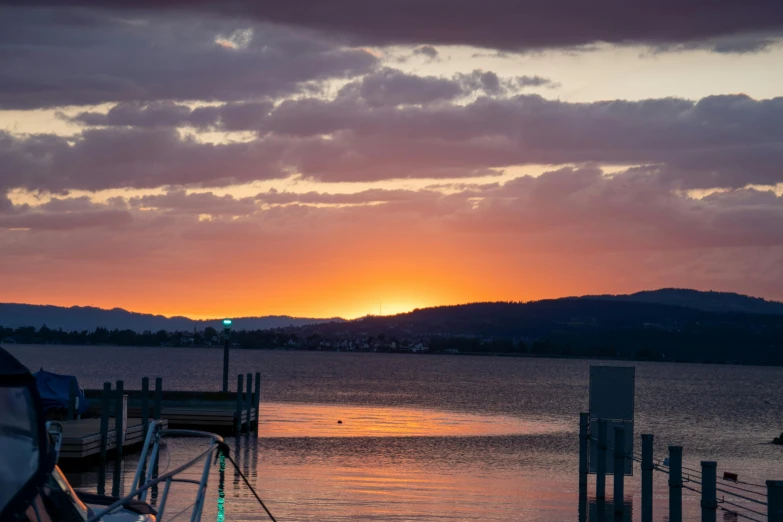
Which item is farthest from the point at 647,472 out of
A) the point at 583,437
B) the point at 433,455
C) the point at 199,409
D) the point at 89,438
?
the point at 199,409

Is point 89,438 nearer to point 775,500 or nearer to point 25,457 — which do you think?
point 25,457

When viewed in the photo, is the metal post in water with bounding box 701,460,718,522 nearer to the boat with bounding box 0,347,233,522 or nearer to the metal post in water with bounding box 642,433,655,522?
the metal post in water with bounding box 642,433,655,522

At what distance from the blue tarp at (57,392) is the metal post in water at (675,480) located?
25.2 meters

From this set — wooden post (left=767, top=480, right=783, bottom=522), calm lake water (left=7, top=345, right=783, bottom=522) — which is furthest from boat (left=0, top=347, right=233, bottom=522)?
wooden post (left=767, top=480, right=783, bottom=522)

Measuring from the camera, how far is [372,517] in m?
20.8

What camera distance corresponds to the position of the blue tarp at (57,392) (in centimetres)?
3601

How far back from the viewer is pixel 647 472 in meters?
15.9

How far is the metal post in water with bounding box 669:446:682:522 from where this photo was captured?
14656 mm

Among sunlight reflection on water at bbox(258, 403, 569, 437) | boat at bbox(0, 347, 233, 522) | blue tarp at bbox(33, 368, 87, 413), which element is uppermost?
boat at bbox(0, 347, 233, 522)

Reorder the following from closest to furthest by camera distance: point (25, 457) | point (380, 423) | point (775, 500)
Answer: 1. point (25, 457)
2. point (775, 500)
3. point (380, 423)

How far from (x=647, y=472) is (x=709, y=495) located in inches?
101

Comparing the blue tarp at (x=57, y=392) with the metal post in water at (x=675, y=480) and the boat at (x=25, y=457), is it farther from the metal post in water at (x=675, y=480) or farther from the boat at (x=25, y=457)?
the boat at (x=25, y=457)

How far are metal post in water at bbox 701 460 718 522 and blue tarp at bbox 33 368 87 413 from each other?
2656 cm

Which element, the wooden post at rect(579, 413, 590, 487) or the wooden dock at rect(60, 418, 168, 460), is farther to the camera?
the wooden dock at rect(60, 418, 168, 460)
